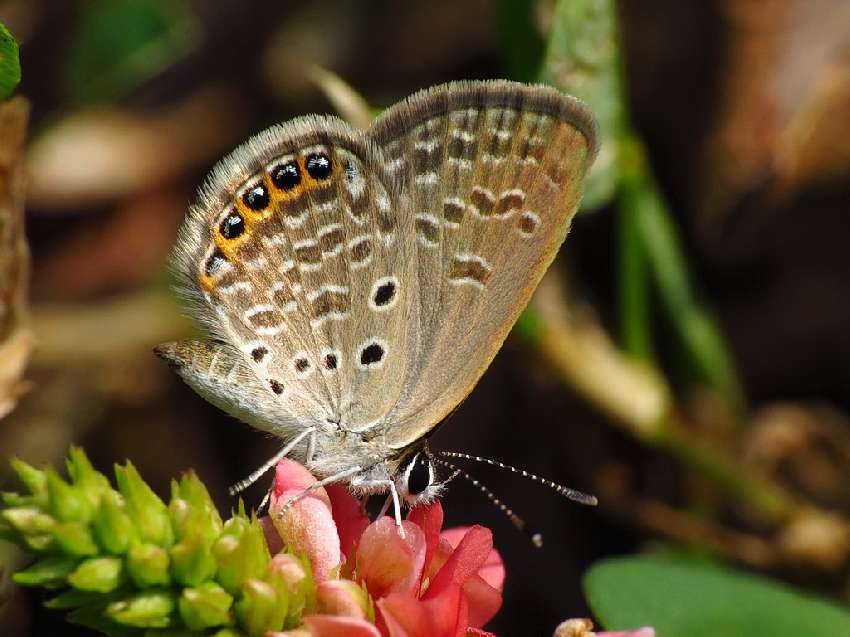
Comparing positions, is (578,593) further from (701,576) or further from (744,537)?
(701,576)

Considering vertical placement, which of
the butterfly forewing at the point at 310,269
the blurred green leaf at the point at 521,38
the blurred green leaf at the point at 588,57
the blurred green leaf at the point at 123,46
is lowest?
the butterfly forewing at the point at 310,269

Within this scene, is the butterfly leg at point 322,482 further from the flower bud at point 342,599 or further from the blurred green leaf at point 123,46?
the blurred green leaf at point 123,46

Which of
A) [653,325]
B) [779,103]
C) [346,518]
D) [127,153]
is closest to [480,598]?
[346,518]

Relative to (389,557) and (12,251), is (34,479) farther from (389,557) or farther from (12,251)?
(12,251)

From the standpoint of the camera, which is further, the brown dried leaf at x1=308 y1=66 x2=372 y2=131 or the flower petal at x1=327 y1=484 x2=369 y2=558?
the brown dried leaf at x1=308 y1=66 x2=372 y2=131

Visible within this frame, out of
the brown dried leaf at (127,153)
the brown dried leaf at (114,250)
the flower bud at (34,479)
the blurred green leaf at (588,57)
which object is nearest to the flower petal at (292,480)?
the flower bud at (34,479)

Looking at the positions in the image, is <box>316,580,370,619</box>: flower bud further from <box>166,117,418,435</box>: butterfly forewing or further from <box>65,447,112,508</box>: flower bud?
<box>166,117,418,435</box>: butterfly forewing

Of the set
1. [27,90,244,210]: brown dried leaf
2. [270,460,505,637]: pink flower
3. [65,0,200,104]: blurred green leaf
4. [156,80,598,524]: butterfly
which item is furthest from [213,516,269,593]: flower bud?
[27,90,244,210]: brown dried leaf
